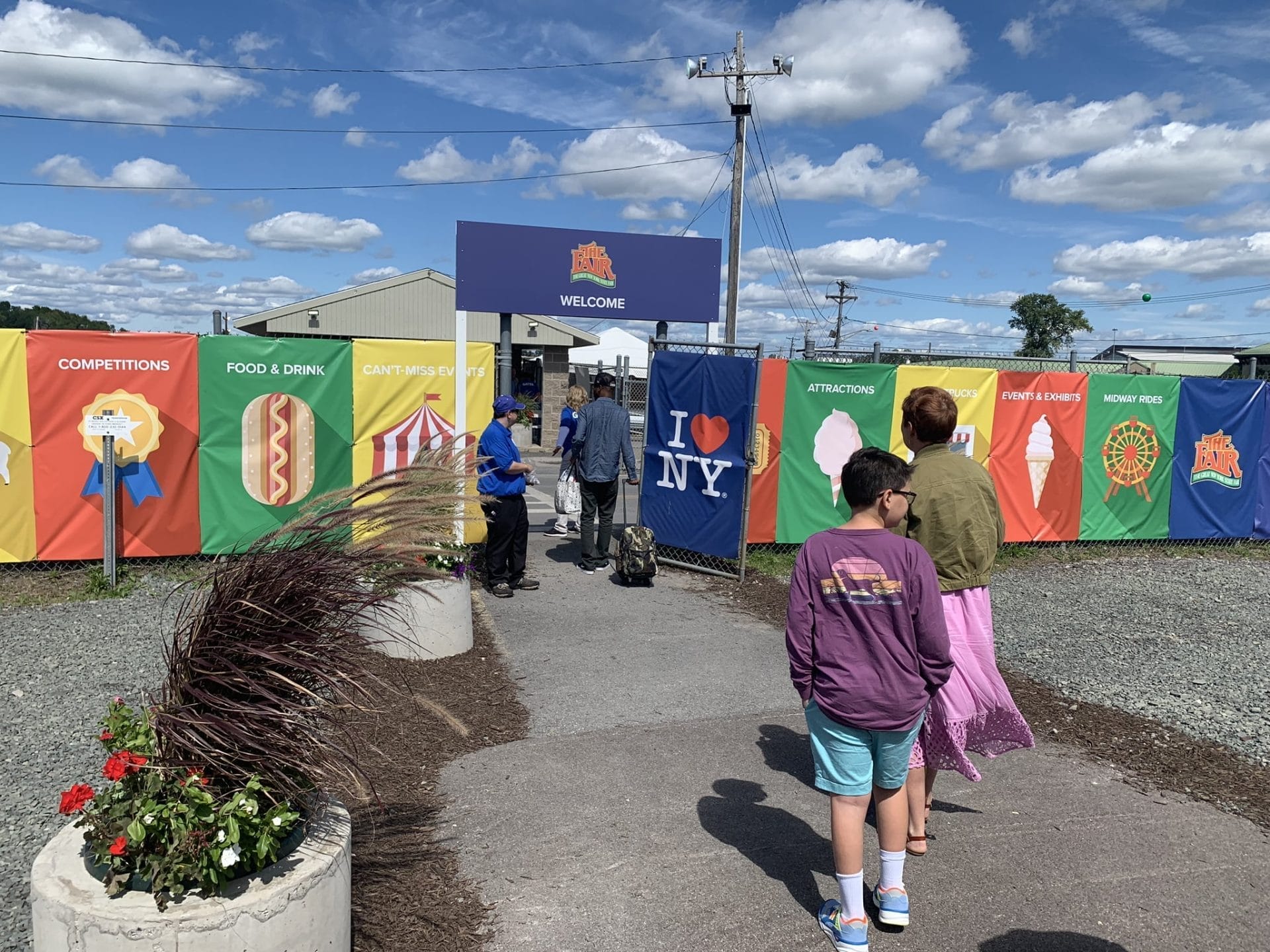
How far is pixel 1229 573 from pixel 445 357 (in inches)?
362

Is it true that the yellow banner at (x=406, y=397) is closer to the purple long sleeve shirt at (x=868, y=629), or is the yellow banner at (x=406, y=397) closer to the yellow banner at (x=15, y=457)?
the yellow banner at (x=15, y=457)

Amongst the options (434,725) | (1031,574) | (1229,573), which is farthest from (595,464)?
(1229,573)

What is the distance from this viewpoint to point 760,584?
29.9 ft

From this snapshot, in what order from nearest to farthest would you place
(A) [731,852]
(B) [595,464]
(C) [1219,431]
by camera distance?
(A) [731,852] < (B) [595,464] < (C) [1219,431]

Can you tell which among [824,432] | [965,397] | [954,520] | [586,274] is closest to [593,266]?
[586,274]

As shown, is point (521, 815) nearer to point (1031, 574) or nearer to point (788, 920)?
point (788, 920)

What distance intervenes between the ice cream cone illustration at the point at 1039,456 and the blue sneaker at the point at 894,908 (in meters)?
8.79

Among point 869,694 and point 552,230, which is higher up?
point 552,230

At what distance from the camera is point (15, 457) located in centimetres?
805

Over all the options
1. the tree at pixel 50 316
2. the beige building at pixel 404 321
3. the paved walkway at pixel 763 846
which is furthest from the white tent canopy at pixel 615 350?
the paved walkway at pixel 763 846

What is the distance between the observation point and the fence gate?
894cm

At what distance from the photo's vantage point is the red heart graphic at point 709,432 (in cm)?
907

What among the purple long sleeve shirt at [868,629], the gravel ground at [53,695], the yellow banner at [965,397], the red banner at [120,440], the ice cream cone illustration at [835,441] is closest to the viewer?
the purple long sleeve shirt at [868,629]

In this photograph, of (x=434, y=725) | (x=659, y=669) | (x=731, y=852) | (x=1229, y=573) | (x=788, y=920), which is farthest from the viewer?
(x=1229, y=573)
